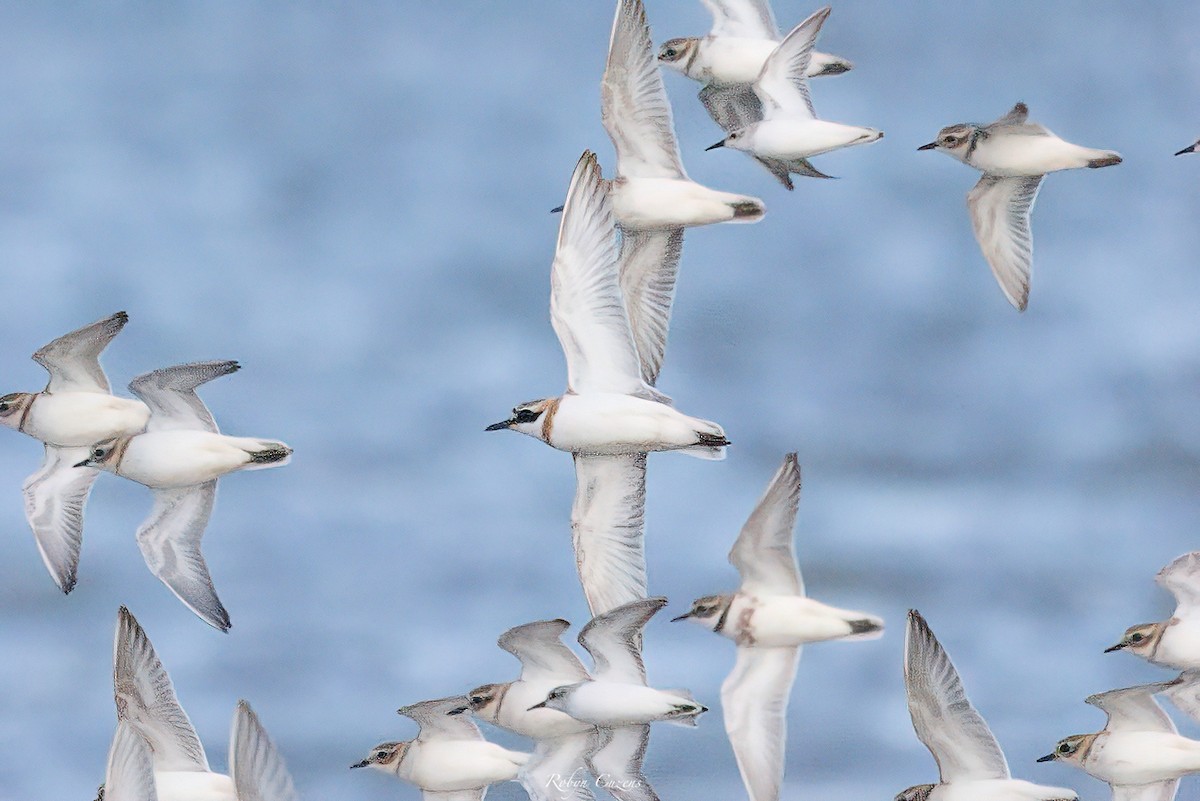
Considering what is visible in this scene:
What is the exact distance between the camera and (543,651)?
9172mm

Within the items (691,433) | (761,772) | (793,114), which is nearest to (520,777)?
(761,772)

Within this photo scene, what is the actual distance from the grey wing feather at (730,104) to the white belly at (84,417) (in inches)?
134

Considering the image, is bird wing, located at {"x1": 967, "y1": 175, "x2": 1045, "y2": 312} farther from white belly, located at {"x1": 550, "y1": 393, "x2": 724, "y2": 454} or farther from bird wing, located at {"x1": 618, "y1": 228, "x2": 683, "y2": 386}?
white belly, located at {"x1": 550, "y1": 393, "x2": 724, "y2": 454}

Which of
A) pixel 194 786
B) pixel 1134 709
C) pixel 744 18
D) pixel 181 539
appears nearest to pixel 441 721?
pixel 194 786

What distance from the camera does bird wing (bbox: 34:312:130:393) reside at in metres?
9.40

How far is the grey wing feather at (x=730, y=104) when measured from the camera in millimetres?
10188

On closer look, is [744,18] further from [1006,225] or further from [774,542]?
[774,542]

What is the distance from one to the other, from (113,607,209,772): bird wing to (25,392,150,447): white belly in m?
1.09

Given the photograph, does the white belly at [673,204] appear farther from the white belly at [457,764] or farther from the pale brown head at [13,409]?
the pale brown head at [13,409]

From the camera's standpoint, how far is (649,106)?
9.54m

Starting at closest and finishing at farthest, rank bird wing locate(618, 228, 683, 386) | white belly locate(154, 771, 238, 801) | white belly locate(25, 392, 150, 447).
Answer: white belly locate(154, 771, 238, 801) < white belly locate(25, 392, 150, 447) < bird wing locate(618, 228, 683, 386)

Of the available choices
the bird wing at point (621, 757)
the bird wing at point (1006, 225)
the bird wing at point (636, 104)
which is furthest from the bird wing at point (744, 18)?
the bird wing at point (621, 757)

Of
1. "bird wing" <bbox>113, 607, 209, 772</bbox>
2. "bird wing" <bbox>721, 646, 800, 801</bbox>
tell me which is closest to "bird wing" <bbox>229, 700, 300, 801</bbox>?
"bird wing" <bbox>113, 607, 209, 772</bbox>

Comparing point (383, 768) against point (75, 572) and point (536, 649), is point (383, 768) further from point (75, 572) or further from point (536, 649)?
point (75, 572)
